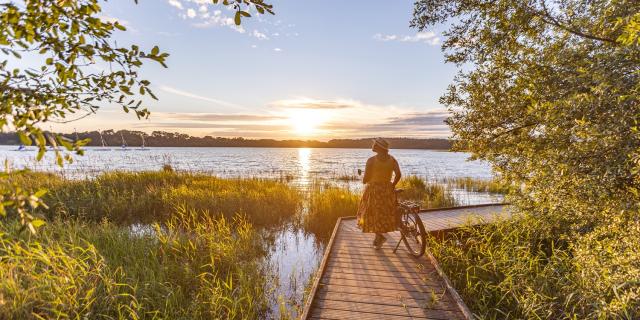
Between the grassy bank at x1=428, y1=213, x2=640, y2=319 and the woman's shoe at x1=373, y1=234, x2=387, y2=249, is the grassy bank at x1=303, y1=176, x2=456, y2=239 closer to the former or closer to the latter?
the woman's shoe at x1=373, y1=234, x2=387, y2=249

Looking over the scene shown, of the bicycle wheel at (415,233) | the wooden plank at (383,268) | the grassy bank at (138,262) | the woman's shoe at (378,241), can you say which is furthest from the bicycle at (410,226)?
the grassy bank at (138,262)

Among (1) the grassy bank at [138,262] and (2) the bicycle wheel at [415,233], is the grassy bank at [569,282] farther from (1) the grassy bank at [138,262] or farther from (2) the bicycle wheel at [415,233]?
(1) the grassy bank at [138,262]

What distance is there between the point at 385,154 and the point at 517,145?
2816 millimetres

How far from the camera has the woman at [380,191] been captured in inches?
273

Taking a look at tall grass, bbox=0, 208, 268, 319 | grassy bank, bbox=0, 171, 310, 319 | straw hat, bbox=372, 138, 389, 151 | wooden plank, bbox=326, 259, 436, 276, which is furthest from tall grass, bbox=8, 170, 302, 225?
straw hat, bbox=372, 138, 389, 151

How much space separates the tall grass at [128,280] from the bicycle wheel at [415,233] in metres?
3.16

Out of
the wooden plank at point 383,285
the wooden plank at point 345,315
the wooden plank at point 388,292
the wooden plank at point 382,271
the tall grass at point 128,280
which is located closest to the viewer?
the wooden plank at point 345,315

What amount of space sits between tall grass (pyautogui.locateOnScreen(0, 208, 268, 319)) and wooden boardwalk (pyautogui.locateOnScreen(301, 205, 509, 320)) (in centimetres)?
143

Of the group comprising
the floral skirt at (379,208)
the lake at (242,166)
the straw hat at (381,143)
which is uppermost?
the straw hat at (381,143)

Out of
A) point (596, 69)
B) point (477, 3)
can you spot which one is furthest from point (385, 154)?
point (477, 3)

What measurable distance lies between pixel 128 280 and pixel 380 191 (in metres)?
5.07

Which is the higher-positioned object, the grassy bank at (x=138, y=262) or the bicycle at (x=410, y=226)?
the bicycle at (x=410, y=226)

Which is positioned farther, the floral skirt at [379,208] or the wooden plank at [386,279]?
the floral skirt at [379,208]

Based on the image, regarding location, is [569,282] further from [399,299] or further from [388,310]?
[388,310]
